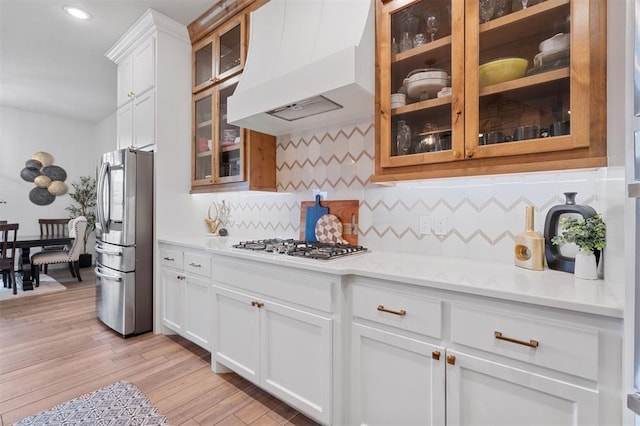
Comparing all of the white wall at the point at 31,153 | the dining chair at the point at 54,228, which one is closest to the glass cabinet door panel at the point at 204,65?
the dining chair at the point at 54,228

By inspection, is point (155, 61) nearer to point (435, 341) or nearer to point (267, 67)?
point (267, 67)

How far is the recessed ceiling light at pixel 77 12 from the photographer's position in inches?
98.7

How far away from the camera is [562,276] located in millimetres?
1212

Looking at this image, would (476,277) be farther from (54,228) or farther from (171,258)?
(54,228)

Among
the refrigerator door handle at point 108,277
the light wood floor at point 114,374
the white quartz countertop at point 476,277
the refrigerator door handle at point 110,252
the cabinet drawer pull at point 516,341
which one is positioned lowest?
the light wood floor at point 114,374

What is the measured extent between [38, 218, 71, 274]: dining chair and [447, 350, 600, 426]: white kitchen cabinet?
20.3 ft

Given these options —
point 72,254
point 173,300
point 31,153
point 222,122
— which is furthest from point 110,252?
point 31,153

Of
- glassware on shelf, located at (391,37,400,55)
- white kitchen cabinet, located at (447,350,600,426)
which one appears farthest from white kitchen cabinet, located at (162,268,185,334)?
glassware on shelf, located at (391,37,400,55)

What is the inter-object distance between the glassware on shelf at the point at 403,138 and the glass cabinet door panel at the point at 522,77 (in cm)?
31

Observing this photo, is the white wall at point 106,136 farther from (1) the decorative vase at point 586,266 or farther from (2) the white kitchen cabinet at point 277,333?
(1) the decorative vase at point 586,266

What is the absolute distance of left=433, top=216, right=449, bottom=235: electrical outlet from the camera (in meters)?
1.71

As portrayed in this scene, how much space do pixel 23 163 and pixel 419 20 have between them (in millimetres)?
6902

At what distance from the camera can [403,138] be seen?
1.59 m

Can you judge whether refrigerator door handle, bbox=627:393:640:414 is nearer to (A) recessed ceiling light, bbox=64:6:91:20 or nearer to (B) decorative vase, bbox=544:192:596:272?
(B) decorative vase, bbox=544:192:596:272
